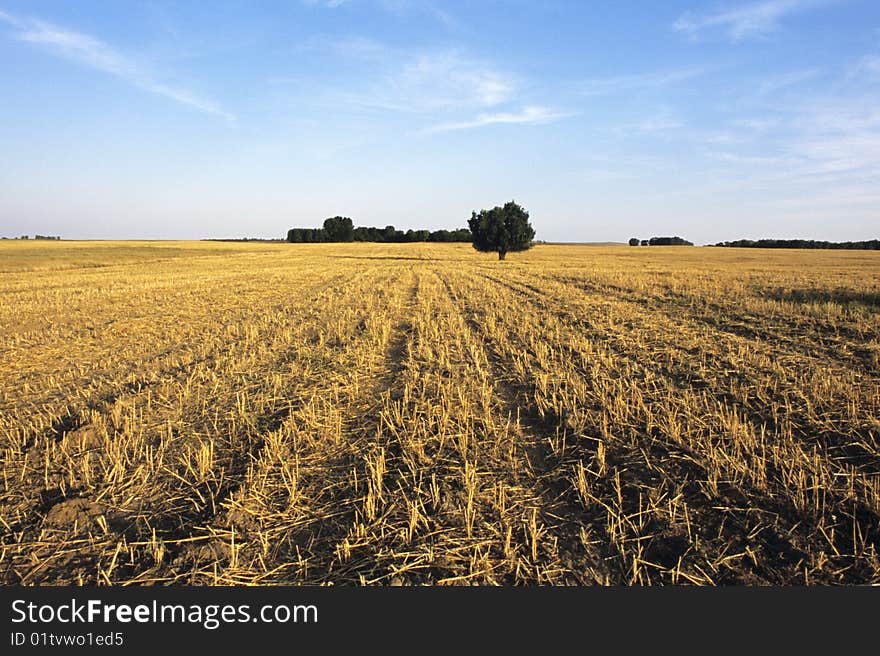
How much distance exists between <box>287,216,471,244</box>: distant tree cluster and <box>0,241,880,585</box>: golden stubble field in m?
136

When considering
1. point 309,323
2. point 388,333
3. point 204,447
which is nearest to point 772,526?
point 204,447

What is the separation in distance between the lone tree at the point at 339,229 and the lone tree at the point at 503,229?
92498 mm

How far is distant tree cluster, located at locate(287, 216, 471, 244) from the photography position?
469 feet

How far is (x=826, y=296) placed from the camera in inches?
618

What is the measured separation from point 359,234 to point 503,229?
316 feet

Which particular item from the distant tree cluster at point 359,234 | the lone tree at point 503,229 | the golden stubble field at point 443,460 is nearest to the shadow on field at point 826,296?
the golden stubble field at point 443,460

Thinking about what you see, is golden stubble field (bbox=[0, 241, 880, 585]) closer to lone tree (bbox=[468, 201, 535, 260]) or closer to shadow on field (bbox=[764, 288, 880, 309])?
shadow on field (bbox=[764, 288, 880, 309])

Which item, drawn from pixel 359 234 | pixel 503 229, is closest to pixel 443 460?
pixel 503 229

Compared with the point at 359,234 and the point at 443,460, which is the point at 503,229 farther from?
the point at 359,234

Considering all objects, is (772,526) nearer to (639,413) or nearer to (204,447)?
(639,413)

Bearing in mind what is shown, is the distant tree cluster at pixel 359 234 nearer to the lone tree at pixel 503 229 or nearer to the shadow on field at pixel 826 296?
the lone tree at pixel 503 229

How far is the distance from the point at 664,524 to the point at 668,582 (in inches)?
23.9

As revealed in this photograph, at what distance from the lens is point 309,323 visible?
11922mm

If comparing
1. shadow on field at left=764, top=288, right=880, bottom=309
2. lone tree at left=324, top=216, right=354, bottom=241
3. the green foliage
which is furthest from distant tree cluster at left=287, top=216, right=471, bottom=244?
shadow on field at left=764, top=288, right=880, bottom=309
